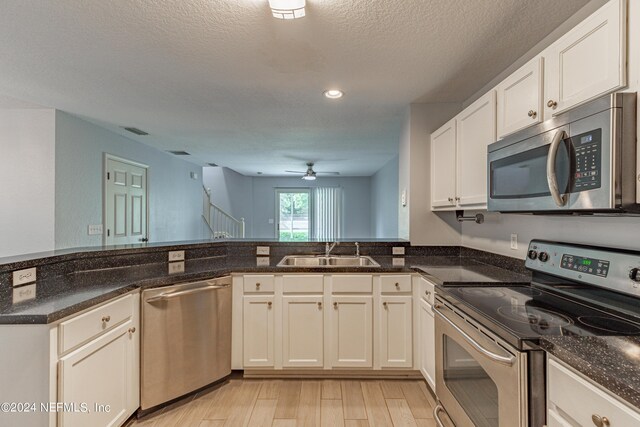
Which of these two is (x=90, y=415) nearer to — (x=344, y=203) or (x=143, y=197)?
(x=143, y=197)

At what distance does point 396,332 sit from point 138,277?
6.16 ft

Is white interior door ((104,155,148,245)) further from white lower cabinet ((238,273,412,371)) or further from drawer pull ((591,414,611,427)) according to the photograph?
drawer pull ((591,414,611,427))

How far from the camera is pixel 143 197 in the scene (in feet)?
16.3

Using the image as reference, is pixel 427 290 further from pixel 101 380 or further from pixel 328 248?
pixel 101 380

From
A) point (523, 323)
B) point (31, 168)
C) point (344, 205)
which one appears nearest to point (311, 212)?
point (344, 205)

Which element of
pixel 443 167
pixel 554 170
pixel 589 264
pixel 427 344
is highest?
pixel 443 167

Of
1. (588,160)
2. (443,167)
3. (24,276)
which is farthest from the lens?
(443,167)

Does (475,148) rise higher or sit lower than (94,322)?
higher

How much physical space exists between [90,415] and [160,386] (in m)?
0.51

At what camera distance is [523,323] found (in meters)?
1.19

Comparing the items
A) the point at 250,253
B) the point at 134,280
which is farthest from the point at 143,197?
the point at 134,280

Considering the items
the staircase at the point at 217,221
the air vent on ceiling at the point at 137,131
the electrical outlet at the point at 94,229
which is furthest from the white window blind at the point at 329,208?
the electrical outlet at the point at 94,229

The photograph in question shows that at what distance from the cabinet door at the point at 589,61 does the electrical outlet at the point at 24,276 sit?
281 centimetres

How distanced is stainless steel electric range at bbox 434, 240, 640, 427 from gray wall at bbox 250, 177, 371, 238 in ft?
23.9
